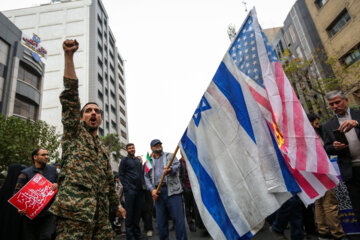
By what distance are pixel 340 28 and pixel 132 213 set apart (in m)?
21.3

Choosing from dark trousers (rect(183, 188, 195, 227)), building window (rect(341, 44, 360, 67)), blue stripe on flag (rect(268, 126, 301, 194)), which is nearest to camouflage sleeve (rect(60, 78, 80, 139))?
blue stripe on flag (rect(268, 126, 301, 194))

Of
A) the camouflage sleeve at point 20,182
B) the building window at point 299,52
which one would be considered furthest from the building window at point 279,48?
the camouflage sleeve at point 20,182

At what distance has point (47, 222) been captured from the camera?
4062 mm

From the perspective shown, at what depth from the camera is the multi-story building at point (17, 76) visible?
62.1 feet

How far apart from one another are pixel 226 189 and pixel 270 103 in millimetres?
1033

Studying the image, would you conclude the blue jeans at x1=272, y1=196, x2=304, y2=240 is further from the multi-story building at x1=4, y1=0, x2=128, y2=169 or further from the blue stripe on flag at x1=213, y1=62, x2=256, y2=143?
the multi-story building at x1=4, y1=0, x2=128, y2=169

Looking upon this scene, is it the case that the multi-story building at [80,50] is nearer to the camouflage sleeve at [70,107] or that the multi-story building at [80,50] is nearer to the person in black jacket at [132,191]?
the person in black jacket at [132,191]

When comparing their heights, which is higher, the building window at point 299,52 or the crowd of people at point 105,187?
the building window at point 299,52

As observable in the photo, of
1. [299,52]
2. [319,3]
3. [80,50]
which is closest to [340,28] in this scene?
[319,3]

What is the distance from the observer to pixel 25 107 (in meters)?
21.4

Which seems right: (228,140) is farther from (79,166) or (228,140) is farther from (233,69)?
(79,166)

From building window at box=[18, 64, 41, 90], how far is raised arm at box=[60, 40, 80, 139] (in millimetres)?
23545

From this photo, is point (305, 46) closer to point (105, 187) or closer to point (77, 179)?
point (105, 187)

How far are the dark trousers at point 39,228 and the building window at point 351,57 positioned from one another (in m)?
20.4
